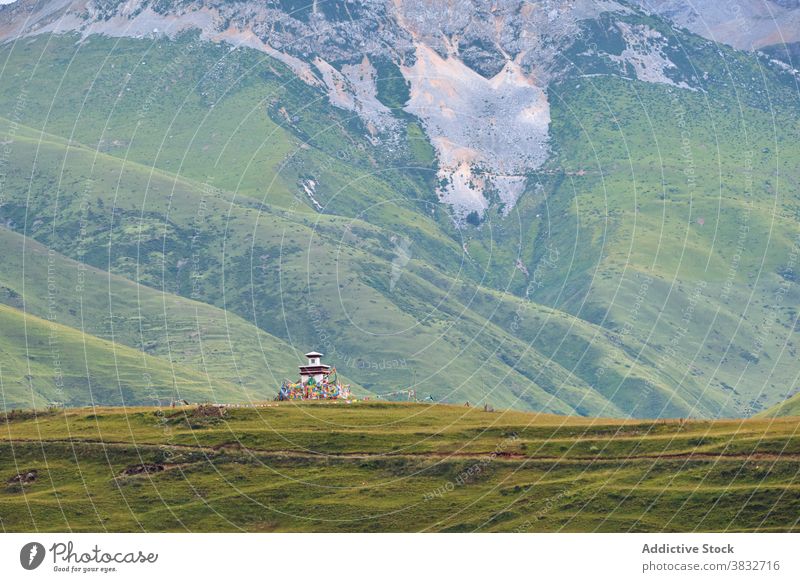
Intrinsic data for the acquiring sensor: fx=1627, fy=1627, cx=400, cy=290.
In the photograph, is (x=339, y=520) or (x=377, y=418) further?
(x=377, y=418)

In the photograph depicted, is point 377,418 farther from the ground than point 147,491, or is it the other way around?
point 377,418

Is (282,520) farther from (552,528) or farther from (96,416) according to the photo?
(96,416)
